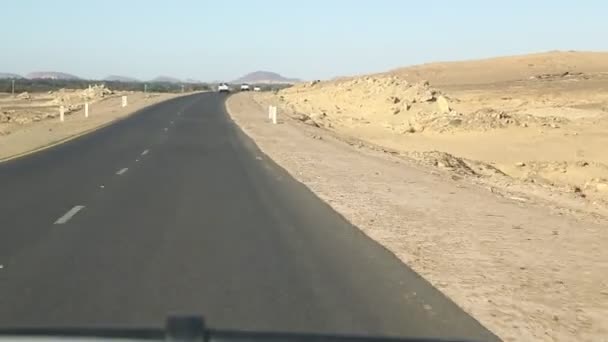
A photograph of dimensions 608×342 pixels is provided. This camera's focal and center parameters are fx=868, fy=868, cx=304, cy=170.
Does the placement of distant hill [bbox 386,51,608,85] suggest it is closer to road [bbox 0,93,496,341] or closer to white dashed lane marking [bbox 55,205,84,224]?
road [bbox 0,93,496,341]

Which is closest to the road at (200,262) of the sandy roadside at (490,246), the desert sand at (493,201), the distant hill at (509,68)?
the sandy roadside at (490,246)

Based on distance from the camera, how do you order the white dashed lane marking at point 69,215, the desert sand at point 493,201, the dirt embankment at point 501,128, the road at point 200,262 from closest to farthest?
the road at point 200,262 < the desert sand at point 493,201 < the white dashed lane marking at point 69,215 < the dirt embankment at point 501,128

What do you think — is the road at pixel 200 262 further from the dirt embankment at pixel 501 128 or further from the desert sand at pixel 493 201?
the dirt embankment at pixel 501 128

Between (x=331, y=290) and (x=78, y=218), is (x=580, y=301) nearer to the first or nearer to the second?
(x=331, y=290)

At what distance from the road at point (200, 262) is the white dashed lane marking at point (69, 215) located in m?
0.02

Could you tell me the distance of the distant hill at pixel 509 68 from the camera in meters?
109

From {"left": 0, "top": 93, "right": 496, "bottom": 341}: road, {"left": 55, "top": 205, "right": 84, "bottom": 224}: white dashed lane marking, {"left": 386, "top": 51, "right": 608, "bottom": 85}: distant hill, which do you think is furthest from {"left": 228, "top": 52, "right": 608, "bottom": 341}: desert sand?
{"left": 386, "top": 51, "right": 608, "bottom": 85}: distant hill

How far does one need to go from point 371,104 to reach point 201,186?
48.5 meters

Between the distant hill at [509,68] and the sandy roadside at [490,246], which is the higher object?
the distant hill at [509,68]

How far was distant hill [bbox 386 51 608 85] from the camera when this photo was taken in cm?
10877

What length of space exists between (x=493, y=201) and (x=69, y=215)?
26.7 ft

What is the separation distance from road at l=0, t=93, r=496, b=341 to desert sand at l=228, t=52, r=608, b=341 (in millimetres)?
578

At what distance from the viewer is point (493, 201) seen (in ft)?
55.7

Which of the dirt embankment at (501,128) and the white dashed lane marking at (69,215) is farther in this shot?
the dirt embankment at (501,128)
